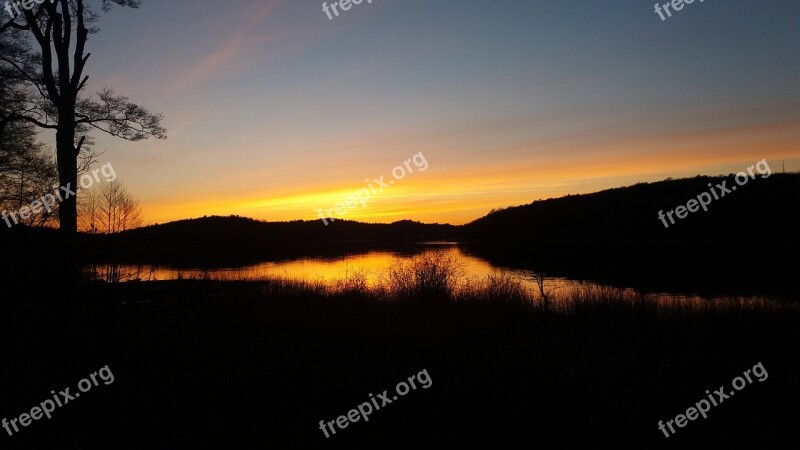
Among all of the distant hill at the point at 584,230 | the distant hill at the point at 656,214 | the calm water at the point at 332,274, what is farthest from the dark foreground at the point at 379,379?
the distant hill at the point at 656,214

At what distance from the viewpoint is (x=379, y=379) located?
8.37 meters

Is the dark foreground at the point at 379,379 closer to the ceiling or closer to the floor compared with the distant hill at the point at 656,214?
closer to the floor

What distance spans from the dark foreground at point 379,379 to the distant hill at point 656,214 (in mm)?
90001

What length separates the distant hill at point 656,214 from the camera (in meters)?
87.2

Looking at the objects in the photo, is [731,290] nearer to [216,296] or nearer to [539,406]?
[539,406]

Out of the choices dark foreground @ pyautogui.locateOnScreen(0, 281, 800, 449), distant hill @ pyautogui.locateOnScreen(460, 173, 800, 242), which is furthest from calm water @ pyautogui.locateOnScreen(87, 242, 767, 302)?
distant hill @ pyautogui.locateOnScreen(460, 173, 800, 242)

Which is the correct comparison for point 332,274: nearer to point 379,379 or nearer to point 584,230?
point 379,379

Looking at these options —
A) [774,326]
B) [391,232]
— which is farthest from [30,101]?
[391,232]

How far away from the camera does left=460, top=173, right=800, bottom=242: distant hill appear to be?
87188 millimetres

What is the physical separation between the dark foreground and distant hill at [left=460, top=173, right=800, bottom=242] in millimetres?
90001

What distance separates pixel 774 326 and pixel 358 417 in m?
12.8

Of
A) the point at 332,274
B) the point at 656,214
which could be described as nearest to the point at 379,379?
the point at 332,274

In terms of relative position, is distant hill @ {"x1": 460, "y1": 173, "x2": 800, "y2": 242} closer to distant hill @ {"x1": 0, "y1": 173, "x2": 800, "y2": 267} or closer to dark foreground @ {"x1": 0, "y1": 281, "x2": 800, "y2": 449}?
distant hill @ {"x1": 0, "y1": 173, "x2": 800, "y2": 267}

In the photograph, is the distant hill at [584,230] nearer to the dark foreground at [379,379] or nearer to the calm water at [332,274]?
the calm water at [332,274]
